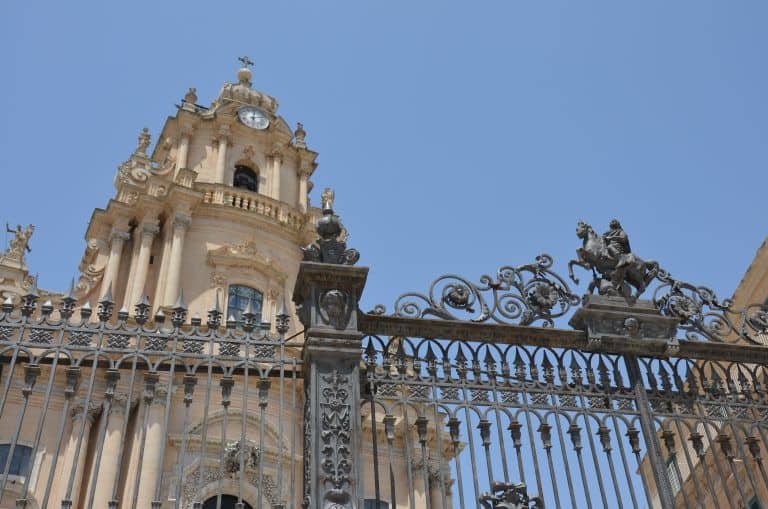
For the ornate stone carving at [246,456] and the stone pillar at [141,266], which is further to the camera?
the stone pillar at [141,266]

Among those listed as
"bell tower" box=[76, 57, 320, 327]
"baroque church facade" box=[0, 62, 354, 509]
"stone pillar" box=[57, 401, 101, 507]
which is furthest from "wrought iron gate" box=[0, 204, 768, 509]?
"bell tower" box=[76, 57, 320, 327]

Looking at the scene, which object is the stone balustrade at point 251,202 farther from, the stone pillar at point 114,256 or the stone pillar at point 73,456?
the stone pillar at point 73,456

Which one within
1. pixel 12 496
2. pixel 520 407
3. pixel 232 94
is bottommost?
pixel 520 407

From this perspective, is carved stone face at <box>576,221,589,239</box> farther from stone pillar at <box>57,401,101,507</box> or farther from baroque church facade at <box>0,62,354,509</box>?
stone pillar at <box>57,401,101,507</box>

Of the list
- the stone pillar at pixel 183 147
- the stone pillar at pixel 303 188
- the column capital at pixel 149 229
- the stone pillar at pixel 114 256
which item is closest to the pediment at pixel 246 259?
the column capital at pixel 149 229

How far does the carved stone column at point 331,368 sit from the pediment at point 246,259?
13.3 m

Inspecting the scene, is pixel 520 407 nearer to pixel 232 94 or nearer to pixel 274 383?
pixel 274 383

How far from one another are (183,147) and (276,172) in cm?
296

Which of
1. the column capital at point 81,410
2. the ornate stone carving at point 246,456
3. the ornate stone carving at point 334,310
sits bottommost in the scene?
the ornate stone carving at point 334,310

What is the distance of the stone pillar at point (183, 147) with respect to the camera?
966 inches

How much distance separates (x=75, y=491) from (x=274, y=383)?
468cm

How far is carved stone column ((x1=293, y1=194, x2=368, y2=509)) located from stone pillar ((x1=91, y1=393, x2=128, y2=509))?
7.65 meters

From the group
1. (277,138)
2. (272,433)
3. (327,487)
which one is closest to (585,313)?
(327,487)

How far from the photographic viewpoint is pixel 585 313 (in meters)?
8.86
